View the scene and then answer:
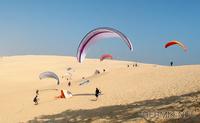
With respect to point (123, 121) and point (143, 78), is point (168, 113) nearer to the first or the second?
point (123, 121)

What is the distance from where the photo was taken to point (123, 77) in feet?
133

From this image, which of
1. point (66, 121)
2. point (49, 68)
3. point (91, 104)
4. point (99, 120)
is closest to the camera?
point (99, 120)

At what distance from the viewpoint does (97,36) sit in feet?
52.8

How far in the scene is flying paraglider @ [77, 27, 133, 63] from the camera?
1493cm

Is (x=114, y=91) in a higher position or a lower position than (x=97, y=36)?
lower

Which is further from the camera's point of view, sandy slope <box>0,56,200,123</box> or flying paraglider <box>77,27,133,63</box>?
sandy slope <box>0,56,200,123</box>

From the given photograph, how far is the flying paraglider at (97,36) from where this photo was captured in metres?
14.9

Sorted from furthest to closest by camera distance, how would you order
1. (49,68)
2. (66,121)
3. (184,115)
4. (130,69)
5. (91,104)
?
(49,68)
(130,69)
(91,104)
(66,121)
(184,115)

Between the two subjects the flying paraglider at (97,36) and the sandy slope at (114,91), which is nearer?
the flying paraglider at (97,36)

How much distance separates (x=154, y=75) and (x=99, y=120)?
24.0 metres

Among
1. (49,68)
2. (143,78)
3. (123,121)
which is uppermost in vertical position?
(49,68)

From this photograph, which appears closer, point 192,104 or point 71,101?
point 192,104

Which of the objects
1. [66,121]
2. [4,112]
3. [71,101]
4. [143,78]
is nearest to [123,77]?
[143,78]

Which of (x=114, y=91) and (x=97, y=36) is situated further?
(x=114, y=91)
